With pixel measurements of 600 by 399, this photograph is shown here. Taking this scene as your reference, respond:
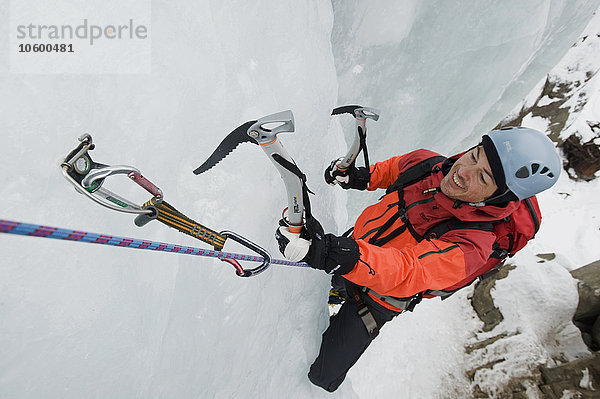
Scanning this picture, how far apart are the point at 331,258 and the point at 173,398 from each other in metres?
0.84

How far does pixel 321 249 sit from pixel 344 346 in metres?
1.01

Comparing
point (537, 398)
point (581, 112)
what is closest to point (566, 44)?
point (537, 398)

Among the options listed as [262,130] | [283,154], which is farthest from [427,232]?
[262,130]

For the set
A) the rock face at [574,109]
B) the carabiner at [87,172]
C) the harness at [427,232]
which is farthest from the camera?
the rock face at [574,109]

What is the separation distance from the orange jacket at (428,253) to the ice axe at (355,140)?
0.42 m

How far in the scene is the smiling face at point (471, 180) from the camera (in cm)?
134

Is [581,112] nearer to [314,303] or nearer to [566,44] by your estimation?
[566,44]

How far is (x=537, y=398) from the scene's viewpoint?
11.0ft

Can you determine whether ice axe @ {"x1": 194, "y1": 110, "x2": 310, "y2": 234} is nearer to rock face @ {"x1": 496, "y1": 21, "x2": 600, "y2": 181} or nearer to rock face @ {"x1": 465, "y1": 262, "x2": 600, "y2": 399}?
rock face @ {"x1": 465, "y1": 262, "x2": 600, "y2": 399}

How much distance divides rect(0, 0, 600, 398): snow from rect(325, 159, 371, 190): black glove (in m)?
0.08

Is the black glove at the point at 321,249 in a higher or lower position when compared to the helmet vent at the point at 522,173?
lower

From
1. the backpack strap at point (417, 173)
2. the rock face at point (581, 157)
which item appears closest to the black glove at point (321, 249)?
the backpack strap at point (417, 173)

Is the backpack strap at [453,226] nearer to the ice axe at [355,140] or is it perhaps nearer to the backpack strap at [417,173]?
the backpack strap at [417,173]

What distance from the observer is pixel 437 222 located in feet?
4.75
